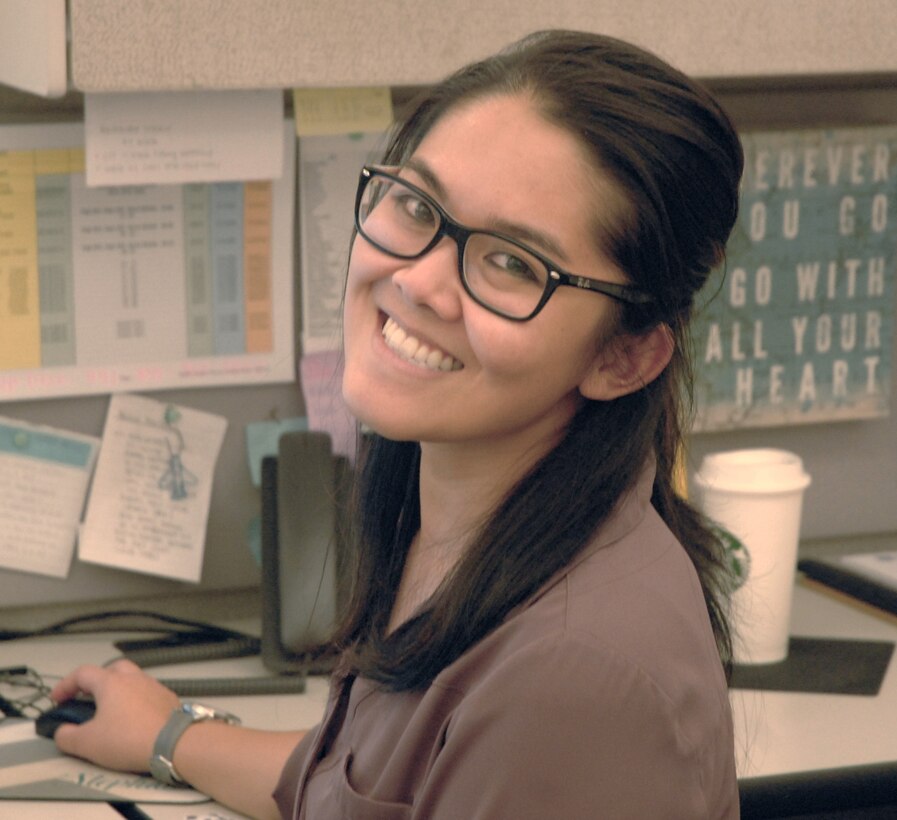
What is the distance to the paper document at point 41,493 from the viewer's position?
1.32m

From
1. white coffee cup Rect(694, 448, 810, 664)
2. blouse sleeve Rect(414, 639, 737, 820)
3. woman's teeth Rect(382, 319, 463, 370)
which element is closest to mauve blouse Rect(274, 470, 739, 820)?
blouse sleeve Rect(414, 639, 737, 820)

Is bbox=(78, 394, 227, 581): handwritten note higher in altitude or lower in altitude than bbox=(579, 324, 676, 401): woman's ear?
lower

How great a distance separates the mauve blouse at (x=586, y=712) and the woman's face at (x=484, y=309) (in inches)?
3.7

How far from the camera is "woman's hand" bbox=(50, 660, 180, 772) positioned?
3.45 feet

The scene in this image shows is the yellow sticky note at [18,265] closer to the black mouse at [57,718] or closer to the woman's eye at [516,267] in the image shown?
the black mouse at [57,718]

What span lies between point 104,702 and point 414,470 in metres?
0.33

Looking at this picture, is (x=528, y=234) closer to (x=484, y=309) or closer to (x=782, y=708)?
(x=484, y=309)

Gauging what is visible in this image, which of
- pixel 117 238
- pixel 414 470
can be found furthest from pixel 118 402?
pixel 414 470

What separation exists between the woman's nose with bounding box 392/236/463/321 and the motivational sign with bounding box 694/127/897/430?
0.77 meters

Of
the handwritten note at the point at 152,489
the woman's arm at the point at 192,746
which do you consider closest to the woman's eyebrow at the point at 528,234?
the woman's arm at the point at 192,746

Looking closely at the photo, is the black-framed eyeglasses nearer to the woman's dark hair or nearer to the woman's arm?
the woman's dark hair

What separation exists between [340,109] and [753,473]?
1.69ft

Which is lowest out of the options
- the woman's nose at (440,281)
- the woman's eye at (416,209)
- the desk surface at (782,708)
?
the desk surface at (782,708)

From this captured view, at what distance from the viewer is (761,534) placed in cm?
131
